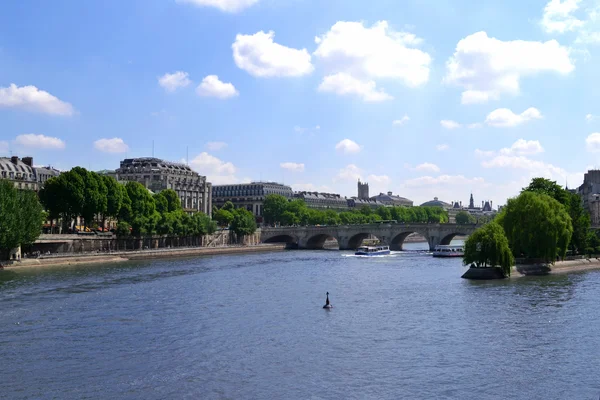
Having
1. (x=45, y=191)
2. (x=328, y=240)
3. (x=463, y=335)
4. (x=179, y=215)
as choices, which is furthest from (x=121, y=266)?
(x=328, y=240)

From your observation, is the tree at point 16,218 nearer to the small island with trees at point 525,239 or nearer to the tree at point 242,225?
the small island with trees at point 525,239

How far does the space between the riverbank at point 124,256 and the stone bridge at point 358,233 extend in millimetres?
13524

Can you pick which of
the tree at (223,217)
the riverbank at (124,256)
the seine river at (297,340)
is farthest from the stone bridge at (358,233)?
the seine river at (297,340)

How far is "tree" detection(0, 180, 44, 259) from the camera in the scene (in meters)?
73.3

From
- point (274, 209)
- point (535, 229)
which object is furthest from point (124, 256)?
point (274, 209)

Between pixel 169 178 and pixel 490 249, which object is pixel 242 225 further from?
pixel 490 249

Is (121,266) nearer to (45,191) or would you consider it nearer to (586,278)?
(45,191)

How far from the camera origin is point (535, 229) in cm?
7094

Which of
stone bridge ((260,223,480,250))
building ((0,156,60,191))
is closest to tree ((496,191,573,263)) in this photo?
stone bridge ((260,223,480,250))

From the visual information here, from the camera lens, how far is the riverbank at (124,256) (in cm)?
7712

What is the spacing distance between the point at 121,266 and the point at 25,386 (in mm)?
55786

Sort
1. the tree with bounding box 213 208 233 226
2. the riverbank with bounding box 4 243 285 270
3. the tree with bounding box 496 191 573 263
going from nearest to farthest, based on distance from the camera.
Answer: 1. the tree with bounding box 496 191 573 263
2. the riverbank with bounding box 4 243 285 270
3. the tree with bounding box 213 208 233 226

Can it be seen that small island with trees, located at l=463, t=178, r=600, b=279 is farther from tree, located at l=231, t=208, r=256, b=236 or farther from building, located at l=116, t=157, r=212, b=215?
building, located at l=116, t=157, r=212, b=215

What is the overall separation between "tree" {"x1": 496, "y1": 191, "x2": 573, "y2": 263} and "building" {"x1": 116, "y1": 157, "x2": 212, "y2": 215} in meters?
104
